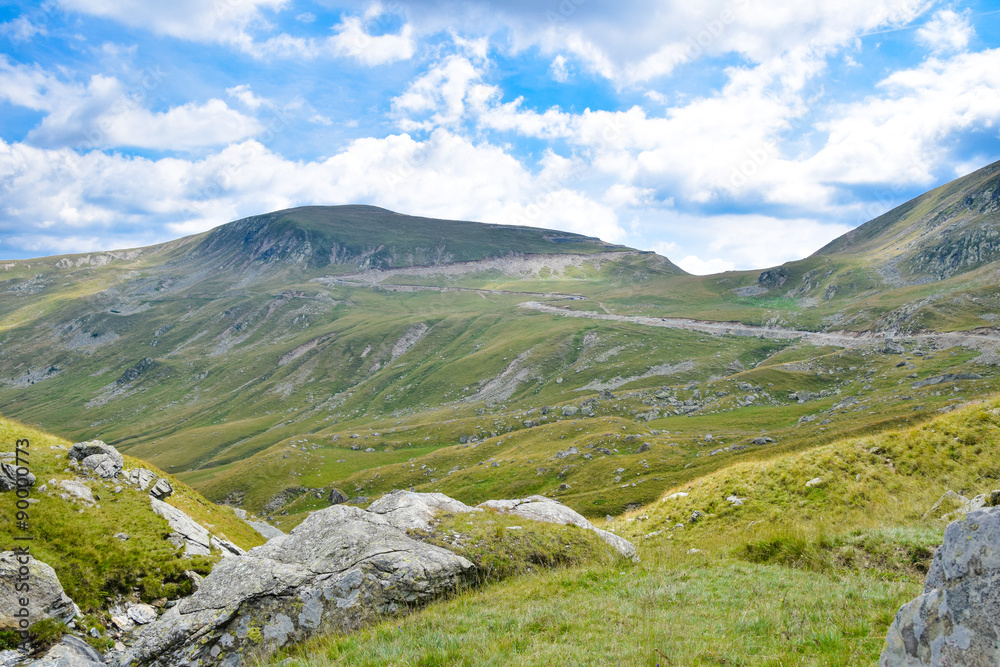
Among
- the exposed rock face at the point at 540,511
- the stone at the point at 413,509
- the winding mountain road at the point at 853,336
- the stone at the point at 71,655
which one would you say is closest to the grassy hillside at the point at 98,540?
the stone at the point at 71,655

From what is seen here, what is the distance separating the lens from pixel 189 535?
2036 cm

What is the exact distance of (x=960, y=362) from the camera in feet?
339

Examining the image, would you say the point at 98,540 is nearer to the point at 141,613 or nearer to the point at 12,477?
the point at 141,613

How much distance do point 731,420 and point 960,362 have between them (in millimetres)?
54497

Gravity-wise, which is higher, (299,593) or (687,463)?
(299,593)

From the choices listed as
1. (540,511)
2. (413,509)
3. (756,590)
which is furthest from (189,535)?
(756,590)


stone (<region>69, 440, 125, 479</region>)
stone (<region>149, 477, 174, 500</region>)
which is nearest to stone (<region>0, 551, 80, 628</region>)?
stone (<region>69, 440, 125, 479</region>)

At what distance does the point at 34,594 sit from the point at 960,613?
21.5 m

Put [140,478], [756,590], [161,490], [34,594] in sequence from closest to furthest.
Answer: [756,590] < [34,594] < [140,478] < [161,490]

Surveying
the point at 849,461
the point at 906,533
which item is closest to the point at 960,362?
the point at 849,461

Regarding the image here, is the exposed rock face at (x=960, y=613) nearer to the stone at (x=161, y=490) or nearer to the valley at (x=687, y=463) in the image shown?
the valley at (x=687, y=463)

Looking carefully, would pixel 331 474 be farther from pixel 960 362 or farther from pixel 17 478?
pixel 960 362

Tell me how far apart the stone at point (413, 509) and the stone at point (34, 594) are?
9.71 metres

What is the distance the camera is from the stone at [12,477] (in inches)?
695
